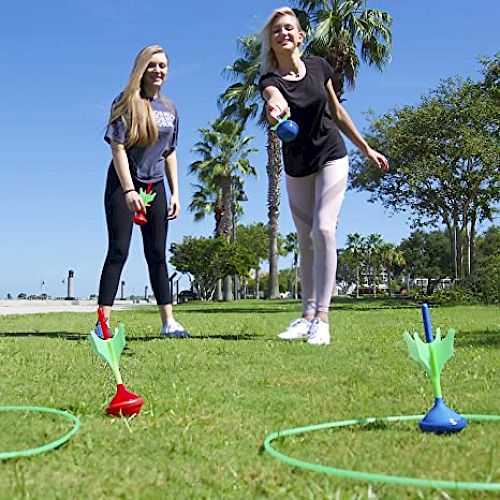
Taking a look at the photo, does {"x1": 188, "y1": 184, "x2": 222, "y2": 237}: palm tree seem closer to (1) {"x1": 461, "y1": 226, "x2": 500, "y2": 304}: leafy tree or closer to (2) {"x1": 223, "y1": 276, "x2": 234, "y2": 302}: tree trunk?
(2) {"x1": 223, "y1": 276, "x2": 234, "y2": 302}: tree trunk

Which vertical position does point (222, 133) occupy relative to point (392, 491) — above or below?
above

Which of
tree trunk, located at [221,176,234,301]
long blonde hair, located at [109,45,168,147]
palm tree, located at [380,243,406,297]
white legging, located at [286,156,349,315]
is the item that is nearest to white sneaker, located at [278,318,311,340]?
white legging, located at [286,156,349,315]

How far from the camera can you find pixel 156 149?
5.62 metres

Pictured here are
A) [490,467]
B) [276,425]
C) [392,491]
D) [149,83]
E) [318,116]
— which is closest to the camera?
[392,491]

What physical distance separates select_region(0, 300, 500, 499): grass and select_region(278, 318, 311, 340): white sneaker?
15.0 inches

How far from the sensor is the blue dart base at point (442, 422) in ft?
7.39

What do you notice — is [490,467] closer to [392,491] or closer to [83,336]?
[392,491]

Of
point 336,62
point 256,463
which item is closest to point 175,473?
point 256,463

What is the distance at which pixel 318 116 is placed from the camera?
16.7ft

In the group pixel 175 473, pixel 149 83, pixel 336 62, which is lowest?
pixel 175 473

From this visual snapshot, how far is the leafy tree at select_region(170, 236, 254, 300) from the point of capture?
36.2 metres

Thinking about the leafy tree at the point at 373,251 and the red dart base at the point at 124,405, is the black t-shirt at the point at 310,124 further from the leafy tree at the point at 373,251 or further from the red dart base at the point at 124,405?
the leafy tree at the point at 373,251

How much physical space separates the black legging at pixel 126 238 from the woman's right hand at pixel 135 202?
1.23ft

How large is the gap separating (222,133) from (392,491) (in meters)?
35.2
